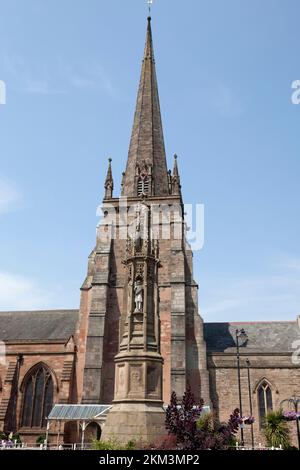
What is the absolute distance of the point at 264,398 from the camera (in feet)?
86.7

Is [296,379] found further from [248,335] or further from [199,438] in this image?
[199,438]

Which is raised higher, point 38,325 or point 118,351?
point 38,325

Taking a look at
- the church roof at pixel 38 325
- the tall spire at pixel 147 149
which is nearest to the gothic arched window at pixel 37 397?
the church roof at pixel 38 325

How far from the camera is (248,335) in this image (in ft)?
102

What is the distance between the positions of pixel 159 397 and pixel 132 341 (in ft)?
6.16

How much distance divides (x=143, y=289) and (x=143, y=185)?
21.3 metres

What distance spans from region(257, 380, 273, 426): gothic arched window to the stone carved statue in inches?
656

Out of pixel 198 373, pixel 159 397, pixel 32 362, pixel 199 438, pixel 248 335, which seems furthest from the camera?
pixel 248 335

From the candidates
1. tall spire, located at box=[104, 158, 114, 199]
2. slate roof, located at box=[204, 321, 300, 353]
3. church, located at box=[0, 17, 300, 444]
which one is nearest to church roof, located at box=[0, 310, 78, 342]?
church, located at box=[0, 17, 300, 444]

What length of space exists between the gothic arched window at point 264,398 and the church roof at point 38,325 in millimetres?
13694

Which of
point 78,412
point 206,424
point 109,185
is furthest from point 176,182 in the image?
point 206,424

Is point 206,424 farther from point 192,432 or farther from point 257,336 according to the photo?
point 257,336

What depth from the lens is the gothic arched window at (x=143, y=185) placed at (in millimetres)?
34156
